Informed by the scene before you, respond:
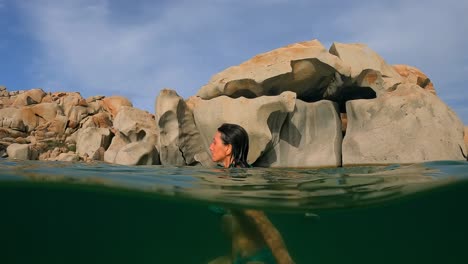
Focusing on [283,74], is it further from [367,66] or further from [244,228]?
[244,228]

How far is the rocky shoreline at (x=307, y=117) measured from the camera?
16.1 m

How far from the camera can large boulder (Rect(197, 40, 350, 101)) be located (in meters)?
17.8

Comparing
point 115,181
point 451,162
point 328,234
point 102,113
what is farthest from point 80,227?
point 102,113

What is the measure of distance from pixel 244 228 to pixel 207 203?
2521 millimetres

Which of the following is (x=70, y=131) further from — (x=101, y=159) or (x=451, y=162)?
(x=451, y=162)

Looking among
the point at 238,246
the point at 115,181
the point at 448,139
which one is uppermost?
the point at 448,139

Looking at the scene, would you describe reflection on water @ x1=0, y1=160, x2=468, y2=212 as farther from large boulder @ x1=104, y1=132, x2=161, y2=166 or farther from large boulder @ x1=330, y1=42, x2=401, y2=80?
large boulder @ x1=330, y1=42, x2=401, y2=80

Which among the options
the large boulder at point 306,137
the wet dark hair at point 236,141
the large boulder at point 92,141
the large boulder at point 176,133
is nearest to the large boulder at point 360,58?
the large boulder at point 306,137

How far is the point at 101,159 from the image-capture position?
74.3 ft

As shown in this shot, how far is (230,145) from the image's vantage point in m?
7.14

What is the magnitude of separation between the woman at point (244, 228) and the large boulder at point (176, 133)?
35.8 ft

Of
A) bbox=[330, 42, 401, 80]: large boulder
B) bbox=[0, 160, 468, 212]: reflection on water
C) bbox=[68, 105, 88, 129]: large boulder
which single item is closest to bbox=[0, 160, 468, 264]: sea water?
bbox=[0, 160, 468, 212]: reflection on water

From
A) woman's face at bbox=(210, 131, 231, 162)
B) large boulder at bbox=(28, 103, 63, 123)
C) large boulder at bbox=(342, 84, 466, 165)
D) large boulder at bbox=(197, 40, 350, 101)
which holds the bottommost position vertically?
woman's face at bbox=(210, 131, 231, 162)

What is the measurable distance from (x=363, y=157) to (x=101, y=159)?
14632 millimetres
